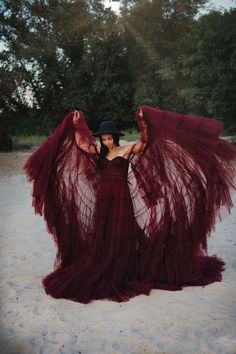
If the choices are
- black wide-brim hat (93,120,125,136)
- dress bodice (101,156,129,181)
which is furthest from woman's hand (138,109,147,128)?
dress bodice (101,156,129,181)

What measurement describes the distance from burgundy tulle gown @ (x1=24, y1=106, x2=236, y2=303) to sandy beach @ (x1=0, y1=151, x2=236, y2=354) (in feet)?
0.63

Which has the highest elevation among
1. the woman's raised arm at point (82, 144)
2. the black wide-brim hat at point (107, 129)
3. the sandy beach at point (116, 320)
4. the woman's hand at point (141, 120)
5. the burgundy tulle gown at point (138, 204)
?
the woman's hand at point (141, 120)

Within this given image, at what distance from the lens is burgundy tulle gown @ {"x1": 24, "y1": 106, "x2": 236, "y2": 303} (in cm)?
425

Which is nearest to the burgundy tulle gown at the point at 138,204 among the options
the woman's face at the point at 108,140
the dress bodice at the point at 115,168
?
the dress bodice at the point at 115,168

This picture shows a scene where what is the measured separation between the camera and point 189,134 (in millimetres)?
4262

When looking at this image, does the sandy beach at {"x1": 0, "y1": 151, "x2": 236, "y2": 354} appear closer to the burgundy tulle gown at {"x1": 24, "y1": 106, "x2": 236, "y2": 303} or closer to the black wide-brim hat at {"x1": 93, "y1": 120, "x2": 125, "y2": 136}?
the burgundy tulle gown at {"x1": 24, "y1": 106, "x2": 236, "y2": 303}

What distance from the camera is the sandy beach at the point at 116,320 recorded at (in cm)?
323

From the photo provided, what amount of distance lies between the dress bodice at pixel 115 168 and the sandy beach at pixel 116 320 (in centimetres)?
114

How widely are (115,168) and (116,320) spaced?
1.41 m

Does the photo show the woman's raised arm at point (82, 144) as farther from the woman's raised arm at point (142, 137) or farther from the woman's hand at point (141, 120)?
the woman's hand at point (141, 120)

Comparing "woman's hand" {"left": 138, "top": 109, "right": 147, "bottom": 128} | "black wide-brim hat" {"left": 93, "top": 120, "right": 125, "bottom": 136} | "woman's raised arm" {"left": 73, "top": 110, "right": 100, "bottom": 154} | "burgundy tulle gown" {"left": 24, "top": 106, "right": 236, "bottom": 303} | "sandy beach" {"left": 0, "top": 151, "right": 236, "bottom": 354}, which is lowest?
"sandy beach" {"left": 0, "top": 151, "right": 236, "bottom": 354}

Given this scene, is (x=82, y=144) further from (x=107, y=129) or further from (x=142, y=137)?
(x=142, y=137)

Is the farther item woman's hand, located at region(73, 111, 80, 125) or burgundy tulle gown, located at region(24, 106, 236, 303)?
woman's hand, located at region(73, 111, 80, 125)

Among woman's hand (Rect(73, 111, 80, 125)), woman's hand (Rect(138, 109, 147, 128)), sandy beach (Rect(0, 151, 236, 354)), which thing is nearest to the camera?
sandy beach (Rect(0, 151, 236, 354))
